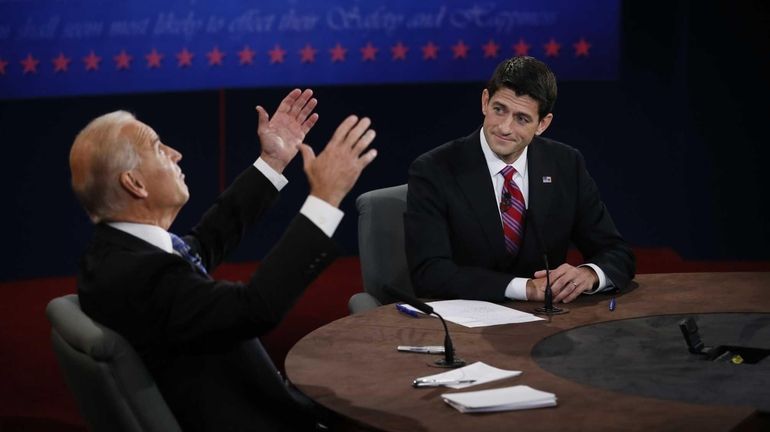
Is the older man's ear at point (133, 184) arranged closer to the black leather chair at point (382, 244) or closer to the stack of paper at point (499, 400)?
the stack of paper at point (499, 400)

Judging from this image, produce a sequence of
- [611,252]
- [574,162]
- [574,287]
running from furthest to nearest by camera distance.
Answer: [574,162] → [611,252] → [574,287]

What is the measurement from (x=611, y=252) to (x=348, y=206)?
320 cm

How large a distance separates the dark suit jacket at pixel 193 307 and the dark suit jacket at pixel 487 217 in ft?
3.58

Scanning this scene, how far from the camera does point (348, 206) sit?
6.57 metres

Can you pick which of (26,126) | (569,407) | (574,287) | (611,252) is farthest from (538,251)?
(26,126)

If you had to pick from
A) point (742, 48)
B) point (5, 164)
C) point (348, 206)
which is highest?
point (742, 48)

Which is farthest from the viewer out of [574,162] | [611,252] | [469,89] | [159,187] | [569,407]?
[469,89]

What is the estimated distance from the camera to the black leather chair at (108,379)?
214 centimetres

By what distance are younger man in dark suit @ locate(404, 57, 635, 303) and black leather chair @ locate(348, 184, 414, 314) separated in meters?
0.11

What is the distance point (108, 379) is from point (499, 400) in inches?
28.9

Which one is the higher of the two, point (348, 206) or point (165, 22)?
point (165, 22)

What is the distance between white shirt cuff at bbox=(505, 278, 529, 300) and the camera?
3.18 meters

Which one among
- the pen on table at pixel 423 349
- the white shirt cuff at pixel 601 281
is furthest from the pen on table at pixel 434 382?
the white shirt cuff at pixel 601 281

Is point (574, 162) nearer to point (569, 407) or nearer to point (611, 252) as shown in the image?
point (611, 252)
